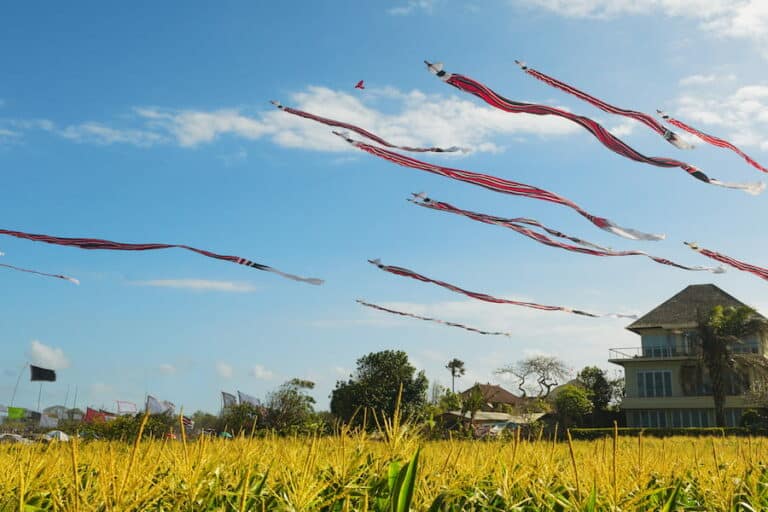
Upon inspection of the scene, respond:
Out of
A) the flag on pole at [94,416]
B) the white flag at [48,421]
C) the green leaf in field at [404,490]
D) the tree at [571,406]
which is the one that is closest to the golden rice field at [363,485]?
the green leaf in field at [404,490]

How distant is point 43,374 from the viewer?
40281 mm

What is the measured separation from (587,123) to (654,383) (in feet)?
152

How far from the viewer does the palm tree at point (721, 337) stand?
41.8 meters

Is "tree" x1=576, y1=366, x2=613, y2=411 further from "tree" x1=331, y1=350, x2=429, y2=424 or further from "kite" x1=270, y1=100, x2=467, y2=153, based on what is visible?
"kite" x1=270, y1=100, x2=467, y2=153

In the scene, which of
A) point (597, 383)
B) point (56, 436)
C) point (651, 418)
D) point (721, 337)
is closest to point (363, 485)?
point (56, 436)

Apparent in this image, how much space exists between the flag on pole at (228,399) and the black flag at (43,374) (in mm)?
16135

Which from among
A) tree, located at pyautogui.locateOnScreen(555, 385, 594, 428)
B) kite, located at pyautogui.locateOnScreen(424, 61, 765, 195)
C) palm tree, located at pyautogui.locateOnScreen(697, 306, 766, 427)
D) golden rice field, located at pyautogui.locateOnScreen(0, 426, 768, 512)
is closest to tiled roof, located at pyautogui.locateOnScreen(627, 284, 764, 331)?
palm tree, located at pyautogui.locateOnScreen(697, 306, 766, 427)

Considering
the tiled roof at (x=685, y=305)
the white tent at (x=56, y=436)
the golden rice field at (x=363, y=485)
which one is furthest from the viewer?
the tiled roof at (x=685, y=305)

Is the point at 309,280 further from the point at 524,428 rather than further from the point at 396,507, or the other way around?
the point at 524,428

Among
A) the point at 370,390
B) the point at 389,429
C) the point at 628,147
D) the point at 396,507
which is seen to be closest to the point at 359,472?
the point at 389,429

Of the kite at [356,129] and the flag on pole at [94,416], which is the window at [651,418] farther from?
the kite at [356,129]

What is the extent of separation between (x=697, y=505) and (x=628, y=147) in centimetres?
362

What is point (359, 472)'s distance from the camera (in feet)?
18.0

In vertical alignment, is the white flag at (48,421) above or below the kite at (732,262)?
below
